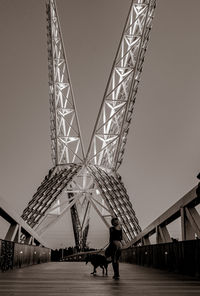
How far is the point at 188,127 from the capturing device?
6166cm

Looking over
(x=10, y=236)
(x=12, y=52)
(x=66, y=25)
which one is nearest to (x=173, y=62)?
(x=66, y=25)

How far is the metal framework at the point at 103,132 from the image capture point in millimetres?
46375

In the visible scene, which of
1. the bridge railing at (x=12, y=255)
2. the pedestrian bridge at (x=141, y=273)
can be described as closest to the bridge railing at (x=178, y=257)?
the pedestrian bridge at (x=141, y=273)

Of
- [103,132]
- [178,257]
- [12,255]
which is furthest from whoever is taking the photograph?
[103,132]

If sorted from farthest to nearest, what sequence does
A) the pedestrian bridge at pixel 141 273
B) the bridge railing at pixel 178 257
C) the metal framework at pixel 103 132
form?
the metal framework at pixel 103 132 < the bridge railing at pixel 178 257 < the pedestrian bridge at pixel 141 273

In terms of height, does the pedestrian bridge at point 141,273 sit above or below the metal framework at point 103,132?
below

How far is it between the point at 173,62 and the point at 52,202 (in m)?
23.9

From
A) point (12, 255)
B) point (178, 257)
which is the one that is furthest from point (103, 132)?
point (178, 257)

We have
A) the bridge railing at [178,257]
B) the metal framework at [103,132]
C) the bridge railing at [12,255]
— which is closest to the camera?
the bridge railing at [178,257]

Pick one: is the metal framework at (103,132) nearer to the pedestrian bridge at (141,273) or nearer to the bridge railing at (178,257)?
the pedestrian bridge at (141,273)

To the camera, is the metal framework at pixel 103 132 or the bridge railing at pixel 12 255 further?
the metal framework at pixel 103 132

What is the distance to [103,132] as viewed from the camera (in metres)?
53.5

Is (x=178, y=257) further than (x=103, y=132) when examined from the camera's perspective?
No

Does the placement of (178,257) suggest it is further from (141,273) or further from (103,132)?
(103,132)
